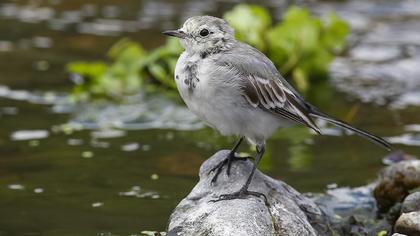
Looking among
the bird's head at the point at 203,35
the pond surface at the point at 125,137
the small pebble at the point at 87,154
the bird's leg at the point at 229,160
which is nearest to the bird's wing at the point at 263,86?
the bird's head at the point at 203,35

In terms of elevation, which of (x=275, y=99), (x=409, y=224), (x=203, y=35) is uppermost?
(x=203, y=35)

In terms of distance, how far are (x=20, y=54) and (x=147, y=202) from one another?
561cm

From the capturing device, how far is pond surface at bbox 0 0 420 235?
770 centimetres

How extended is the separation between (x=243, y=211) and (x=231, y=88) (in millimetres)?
887

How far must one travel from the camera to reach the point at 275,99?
260 inches

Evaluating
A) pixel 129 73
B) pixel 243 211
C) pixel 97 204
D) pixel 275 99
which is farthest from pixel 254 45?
pixel 243 211

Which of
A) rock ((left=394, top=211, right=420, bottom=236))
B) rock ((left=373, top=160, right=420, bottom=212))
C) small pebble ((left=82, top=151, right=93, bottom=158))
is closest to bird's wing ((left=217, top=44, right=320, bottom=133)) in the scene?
rock ((left=394, top=211, right=420, bottom=236))

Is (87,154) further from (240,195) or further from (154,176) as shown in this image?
(240,195)

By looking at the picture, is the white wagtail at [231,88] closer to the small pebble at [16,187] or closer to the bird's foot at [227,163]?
the bird's foot at [227,163]

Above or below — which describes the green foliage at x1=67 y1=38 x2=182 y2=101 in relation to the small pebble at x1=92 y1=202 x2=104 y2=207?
above

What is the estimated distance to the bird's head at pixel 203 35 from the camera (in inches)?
258

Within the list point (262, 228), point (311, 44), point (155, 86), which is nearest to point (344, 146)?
point (311, 44)

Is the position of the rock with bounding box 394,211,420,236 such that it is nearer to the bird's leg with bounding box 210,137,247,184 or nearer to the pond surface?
the bird's leg with bounding box 210,137,247,184

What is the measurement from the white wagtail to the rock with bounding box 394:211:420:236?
600 millimetres
